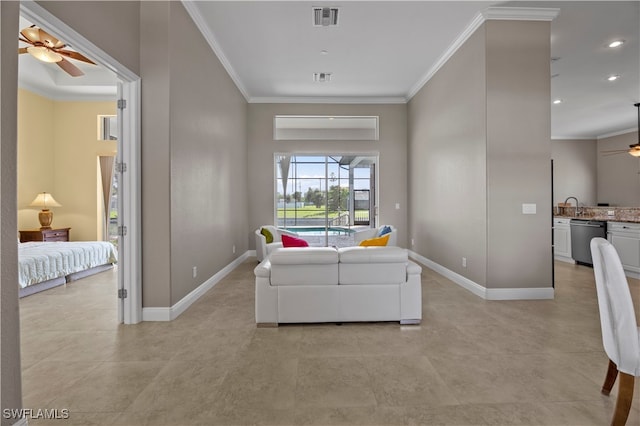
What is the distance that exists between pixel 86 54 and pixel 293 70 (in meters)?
3.52

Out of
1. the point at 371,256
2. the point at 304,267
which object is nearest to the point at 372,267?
the point at 371,256

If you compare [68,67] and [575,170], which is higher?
[68,67]

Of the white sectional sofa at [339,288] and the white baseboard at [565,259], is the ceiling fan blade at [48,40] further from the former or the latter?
the white baseboard at [565,259]

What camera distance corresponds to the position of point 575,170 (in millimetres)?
9648

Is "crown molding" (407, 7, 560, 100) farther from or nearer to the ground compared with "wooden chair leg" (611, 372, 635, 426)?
farther from the ground

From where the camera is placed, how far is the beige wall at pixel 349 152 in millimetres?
7223

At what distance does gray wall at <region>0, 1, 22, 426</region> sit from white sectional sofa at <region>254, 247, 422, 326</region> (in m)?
1.74

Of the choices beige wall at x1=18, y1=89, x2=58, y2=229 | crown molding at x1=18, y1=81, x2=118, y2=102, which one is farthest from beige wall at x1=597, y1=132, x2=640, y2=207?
beige wall at x1=18, y1=89, x2=58, y2=229

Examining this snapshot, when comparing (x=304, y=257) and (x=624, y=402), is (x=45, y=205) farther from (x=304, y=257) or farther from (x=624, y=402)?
(x=624, y=402)

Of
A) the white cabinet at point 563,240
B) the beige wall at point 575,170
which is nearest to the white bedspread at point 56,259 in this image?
the white cabinet at point 563,240

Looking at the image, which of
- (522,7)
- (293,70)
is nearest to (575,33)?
(522,7)

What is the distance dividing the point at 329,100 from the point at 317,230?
9.41 feet

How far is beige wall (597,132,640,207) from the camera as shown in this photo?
856cm

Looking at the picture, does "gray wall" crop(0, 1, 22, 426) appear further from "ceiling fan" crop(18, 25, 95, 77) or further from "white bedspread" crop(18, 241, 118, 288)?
"white bedspread" crop(18, 241, 118, 288)
